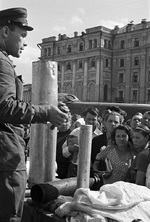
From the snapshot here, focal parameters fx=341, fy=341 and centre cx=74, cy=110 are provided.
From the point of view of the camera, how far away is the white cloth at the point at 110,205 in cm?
243

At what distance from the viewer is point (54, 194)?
8.73 ft

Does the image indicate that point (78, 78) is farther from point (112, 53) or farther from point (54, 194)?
point (54, 194)

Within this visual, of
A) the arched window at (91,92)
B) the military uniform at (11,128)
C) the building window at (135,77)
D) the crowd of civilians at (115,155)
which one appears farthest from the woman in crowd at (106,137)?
the arched window at (91,92)

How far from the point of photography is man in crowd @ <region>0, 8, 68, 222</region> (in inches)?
81.1

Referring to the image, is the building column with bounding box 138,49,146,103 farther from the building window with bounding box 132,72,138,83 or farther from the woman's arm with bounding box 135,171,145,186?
the woman's arm with bounding box 135,171,145,186

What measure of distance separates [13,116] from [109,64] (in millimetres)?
55527

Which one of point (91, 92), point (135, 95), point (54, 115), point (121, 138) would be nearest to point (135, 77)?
Answer: point (135, 95)

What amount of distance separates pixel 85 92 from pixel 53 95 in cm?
5419

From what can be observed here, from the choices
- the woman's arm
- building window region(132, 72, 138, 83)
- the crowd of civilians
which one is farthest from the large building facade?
the woman's arm

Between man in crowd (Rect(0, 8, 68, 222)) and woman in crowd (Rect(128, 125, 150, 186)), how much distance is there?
1.55 m

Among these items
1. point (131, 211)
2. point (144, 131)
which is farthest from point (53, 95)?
point (144, 131)

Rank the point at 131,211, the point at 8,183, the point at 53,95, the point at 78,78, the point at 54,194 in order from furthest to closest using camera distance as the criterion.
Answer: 1. the point at 78,78
2. the point at 53,95
3. the point at 54,194
4. the point at 131,211
5. the point at 8,183

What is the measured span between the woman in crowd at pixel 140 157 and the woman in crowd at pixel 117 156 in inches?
3.4

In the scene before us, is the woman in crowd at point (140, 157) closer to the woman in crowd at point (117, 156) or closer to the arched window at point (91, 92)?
the woman in crowd at point (117, 156)
